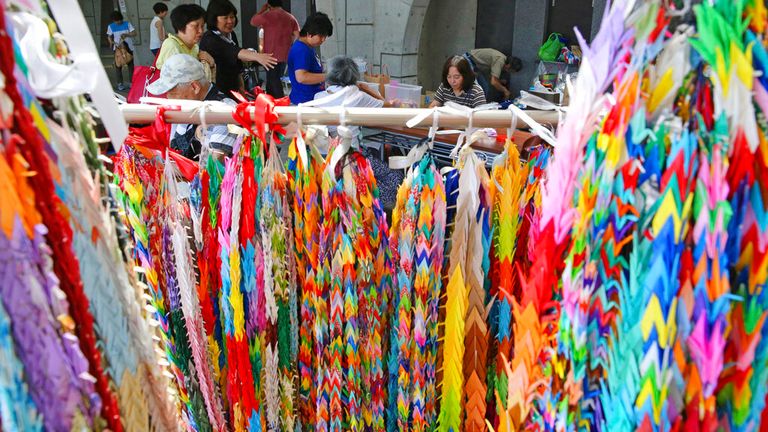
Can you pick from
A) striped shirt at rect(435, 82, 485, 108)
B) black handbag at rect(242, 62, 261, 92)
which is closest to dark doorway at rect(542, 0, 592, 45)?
striped shirt at rect(435, 82, 485, 108)

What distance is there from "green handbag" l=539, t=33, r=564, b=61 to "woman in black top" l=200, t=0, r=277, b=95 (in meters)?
2.80

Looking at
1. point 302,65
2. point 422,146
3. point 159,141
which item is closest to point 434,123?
point 422,146

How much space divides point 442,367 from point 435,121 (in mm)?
377

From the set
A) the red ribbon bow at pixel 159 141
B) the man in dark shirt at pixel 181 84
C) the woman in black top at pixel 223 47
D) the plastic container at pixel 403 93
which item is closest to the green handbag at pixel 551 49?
the plastic container at pixel 403 93

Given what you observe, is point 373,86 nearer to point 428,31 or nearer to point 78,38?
point 428,31

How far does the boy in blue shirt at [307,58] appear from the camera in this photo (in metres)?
3.10

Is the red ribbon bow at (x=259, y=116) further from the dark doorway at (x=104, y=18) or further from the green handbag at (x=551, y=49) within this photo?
the dark doorway at (x=104, y=18)

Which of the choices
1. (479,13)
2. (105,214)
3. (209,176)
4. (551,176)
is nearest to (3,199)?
(105,214)

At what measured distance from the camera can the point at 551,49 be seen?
4949mm

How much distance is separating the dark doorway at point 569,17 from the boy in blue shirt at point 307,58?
9.42 ft

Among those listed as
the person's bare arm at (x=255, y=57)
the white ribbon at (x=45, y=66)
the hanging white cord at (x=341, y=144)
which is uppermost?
the white ribbon at (x=45, y=66)

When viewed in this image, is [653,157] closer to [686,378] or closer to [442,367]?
[686,378]

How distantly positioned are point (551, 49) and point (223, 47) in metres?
3.00

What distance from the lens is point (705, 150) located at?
16.8 inches
